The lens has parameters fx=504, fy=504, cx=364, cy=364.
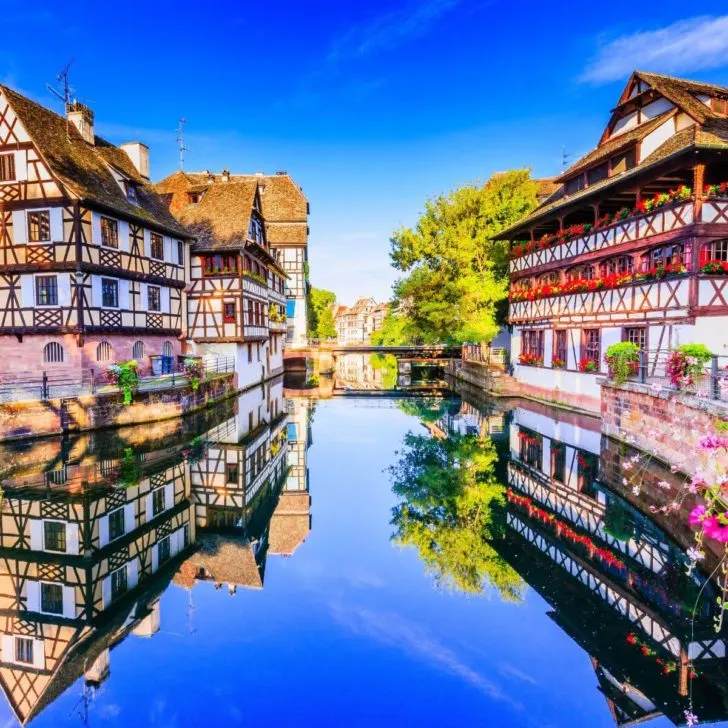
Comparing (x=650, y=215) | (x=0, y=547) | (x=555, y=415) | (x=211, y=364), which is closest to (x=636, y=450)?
(x=555, y=415)

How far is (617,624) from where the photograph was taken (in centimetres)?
681

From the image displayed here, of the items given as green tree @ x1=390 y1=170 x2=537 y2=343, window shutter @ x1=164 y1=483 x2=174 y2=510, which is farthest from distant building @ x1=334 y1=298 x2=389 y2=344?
window shutter @ x1=164 y1=483 x2=174 y2=510

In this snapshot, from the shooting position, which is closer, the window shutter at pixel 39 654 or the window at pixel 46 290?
the window shutter at pixel 39 654

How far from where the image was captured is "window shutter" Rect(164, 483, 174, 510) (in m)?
11.1

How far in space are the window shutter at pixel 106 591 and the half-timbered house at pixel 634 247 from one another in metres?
17.4

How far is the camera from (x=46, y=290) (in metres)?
19.7

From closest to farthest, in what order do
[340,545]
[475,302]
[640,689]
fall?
[640,689] < [340,545] < [475,302]

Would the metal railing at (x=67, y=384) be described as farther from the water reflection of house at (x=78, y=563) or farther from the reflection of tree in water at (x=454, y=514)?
the reflection of tree in water at (x=454, y=514)

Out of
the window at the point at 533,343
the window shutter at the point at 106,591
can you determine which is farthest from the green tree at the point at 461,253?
the window shutter at the point at 106,591

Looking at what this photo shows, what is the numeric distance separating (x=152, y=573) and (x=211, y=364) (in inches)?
754

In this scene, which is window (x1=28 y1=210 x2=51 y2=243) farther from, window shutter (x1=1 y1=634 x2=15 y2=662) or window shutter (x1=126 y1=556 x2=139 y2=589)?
window shutter (x1=1 y1=634 x2=15 y2=662)

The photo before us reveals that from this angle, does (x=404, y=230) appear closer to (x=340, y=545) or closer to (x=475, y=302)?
(x=475, y=302)

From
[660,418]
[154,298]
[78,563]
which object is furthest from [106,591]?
[154,298]

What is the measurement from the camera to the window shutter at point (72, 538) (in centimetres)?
873
